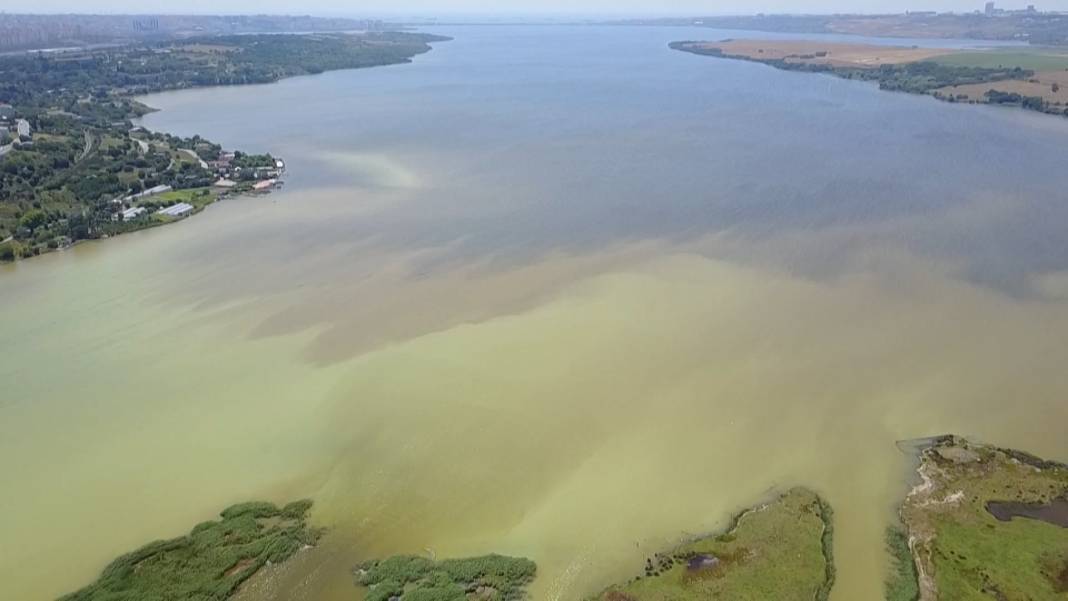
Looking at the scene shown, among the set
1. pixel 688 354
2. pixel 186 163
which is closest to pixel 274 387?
pixel 688 354

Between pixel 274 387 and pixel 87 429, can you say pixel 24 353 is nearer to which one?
pixel 87 429

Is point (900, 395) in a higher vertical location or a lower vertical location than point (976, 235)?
lower

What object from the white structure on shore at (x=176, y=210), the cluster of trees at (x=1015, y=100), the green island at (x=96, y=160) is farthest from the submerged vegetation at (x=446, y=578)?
the cluster of trees at (x=1015, y=100)

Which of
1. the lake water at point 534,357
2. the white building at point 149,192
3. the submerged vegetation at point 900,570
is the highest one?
the white building at point 149,192

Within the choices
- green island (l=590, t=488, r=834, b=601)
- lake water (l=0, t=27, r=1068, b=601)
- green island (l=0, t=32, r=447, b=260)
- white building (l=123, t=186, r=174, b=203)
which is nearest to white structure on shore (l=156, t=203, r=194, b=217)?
green island (l=0, t=32, r=447, b=260)

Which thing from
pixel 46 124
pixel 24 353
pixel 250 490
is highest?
pixel 46 124

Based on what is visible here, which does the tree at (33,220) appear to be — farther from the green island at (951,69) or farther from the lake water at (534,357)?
the green island at (951,69)
